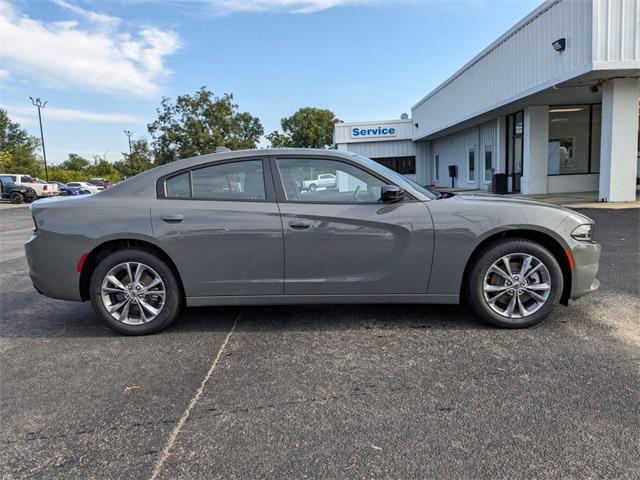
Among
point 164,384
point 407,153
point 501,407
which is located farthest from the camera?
point 407,153

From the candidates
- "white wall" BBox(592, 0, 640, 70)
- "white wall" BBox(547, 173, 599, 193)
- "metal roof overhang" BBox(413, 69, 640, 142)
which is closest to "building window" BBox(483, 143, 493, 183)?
"metal roof overhang" BBox(413, 69, 640, 142)

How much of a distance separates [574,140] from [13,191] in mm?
32922

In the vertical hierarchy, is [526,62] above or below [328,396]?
above

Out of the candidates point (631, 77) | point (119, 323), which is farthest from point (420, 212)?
point (631, 77)

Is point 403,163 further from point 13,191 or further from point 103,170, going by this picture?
point 103,170

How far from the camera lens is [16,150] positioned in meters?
61.4

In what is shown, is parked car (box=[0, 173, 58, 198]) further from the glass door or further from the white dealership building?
the glass door

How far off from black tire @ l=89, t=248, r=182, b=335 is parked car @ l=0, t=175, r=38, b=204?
33.3 m

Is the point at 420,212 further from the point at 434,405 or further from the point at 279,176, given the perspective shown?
the point at 434,405

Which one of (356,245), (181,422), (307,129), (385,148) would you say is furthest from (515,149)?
(307,129)

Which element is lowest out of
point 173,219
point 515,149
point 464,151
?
point 173,219

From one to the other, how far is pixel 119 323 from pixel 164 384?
115cm

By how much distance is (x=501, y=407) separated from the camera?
2725 mm

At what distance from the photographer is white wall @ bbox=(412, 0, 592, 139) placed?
12.5 meters
